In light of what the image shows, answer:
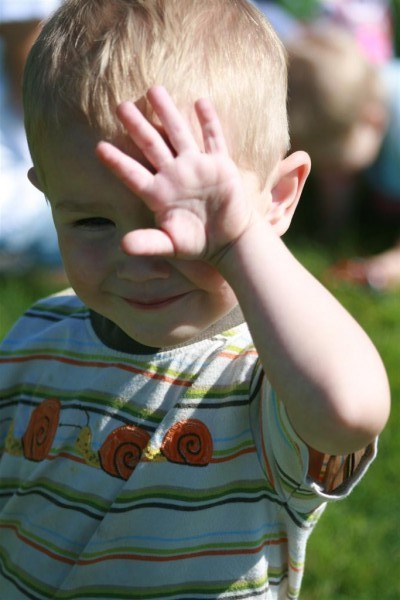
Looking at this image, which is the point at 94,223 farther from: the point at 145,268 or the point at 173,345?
the point at 173,345

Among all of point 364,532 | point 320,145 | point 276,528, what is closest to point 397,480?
point 364,532

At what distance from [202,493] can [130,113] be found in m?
0.66

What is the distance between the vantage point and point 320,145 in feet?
17.0

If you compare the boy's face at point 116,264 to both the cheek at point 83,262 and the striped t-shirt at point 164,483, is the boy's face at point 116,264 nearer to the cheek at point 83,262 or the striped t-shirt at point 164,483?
the cheek at point 83,262

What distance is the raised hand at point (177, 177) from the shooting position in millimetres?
1417

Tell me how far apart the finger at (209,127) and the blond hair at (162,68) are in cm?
7

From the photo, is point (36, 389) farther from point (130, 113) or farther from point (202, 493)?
point (130, 113)

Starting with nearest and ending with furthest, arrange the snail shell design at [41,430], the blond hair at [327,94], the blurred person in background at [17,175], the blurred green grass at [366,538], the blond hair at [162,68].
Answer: the blond hair at [162,68] → the snail shell design at [41,430] → the blurred green grass at [366,538] → the blurred person in background at [17,175] → the blond hair at [327,94]

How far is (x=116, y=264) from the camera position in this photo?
1.59 m

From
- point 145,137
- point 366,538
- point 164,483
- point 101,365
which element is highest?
point 145,137

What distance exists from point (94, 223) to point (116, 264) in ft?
0.24

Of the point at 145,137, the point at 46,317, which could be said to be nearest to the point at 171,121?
the point at 145,137

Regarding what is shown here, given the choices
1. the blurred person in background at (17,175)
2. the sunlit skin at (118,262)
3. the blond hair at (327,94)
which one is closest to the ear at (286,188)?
the sunlit skin at (118,262)

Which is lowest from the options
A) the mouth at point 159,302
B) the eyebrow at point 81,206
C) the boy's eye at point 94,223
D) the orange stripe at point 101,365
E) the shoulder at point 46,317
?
the orange stripe at point 101,365
